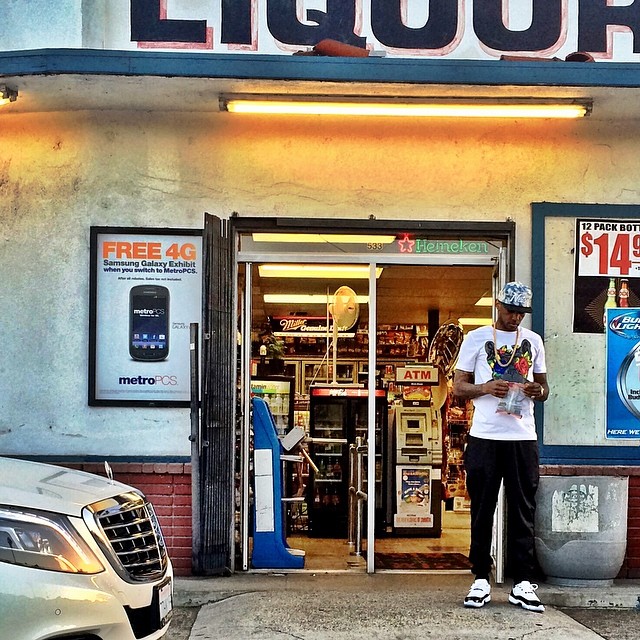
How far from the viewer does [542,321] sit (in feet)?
25.7

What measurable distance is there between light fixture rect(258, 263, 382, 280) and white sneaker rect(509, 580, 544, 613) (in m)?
2.71

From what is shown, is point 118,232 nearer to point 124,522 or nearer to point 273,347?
point 273,347

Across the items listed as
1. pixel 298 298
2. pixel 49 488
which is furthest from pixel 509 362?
pixel 49 488

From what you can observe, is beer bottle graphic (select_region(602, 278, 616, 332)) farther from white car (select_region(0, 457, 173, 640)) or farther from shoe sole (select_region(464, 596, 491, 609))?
white car (select_region(0, 457, 173, 640))

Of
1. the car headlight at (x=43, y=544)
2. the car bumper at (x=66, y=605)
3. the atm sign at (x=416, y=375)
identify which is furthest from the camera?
the atm sign at (x=416, y=375)

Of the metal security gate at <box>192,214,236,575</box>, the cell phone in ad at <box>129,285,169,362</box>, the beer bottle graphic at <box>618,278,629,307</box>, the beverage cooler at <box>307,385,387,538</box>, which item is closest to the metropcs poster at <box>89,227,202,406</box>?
the cell phone in ad at <box>129,285,169,362</box>

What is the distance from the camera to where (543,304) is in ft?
25.7

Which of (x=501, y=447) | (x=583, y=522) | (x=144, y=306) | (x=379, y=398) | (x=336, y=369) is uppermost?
(x=144, y=306)

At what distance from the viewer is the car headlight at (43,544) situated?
410cm

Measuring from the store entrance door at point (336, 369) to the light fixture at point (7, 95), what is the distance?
2027 millimetres

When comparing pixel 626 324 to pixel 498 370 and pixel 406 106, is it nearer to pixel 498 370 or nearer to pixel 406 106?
pixel 498 370

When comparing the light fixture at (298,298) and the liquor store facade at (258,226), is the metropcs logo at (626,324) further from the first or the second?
the light fixture at (298,298)

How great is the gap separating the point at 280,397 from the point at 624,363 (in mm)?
2877

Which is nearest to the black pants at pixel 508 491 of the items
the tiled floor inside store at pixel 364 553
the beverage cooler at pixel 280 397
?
the tiled floor inside store at pixel 364 553
